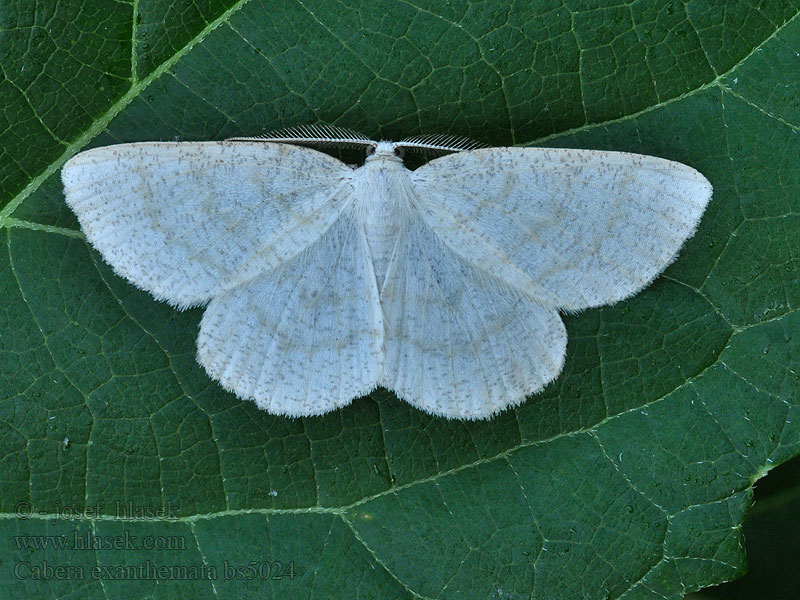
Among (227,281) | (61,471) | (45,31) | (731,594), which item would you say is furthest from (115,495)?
(731,594)

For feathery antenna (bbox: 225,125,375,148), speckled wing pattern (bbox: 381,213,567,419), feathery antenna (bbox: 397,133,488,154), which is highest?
feathery antenna (bbox: 225,125,375,148)

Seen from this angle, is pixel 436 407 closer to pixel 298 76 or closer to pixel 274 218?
pixel 274 218

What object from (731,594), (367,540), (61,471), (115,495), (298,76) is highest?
(298,76)

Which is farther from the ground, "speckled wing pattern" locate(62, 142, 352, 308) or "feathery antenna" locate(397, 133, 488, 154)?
"speckled wing pattern" locate(62, 142, 352, 308)

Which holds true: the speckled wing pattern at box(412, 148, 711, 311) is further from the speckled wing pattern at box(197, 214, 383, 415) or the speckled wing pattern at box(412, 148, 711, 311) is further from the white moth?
the speckled wing pattern at box(197, 214, 383, 415)

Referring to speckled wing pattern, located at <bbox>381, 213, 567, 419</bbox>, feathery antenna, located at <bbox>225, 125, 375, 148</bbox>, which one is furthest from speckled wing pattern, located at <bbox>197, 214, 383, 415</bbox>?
feathery antenna, located at <bbox>225, 125, 375, 148</bbox>

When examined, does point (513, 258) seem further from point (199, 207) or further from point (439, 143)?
point (199, 207)
